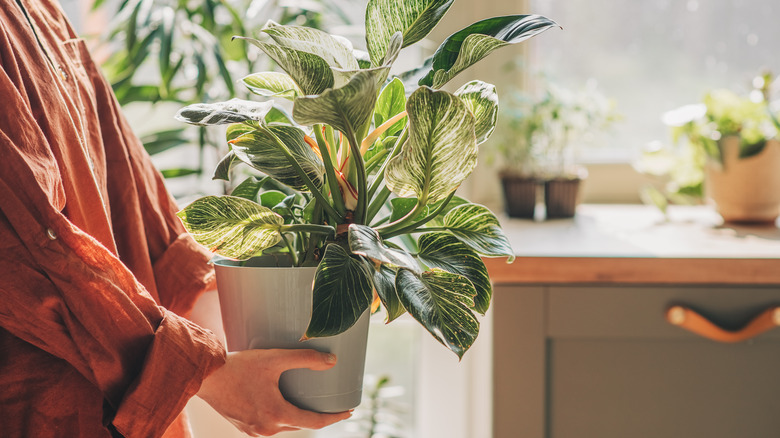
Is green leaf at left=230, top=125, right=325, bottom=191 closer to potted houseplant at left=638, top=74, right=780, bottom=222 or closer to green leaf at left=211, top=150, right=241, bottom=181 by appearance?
green leaf at left=211, top=150, right=241, bottom=181

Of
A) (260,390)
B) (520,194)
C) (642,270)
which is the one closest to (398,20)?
(260,390)

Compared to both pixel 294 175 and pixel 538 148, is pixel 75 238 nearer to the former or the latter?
pixel 294 175

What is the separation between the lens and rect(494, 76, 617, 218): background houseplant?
52.1 inches

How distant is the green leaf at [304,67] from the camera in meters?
0.43

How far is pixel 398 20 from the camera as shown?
0.50 metres

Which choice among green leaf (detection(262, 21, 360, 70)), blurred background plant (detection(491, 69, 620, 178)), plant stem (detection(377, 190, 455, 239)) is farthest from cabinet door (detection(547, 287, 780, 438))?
green leaf (detection(262, 21, 360, 70))

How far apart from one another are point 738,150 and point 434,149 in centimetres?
101

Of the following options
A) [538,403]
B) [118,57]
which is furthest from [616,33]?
[118,57]

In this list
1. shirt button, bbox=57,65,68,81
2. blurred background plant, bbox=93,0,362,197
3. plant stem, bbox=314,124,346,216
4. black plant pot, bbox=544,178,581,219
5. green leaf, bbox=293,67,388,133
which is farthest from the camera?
black plant pot, bbox=544,178,581,219

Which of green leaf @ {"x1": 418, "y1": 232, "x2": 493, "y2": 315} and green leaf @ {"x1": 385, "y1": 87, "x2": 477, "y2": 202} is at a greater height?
green leaf @ {"x1": 385, "y1": 87, "x2": 477, "y2": 202}

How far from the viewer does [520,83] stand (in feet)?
4.97

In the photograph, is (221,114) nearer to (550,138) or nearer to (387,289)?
(387,289)

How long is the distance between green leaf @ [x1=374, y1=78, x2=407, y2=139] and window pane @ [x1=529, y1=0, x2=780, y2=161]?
1072 millimetres

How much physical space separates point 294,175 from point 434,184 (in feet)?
0.41
